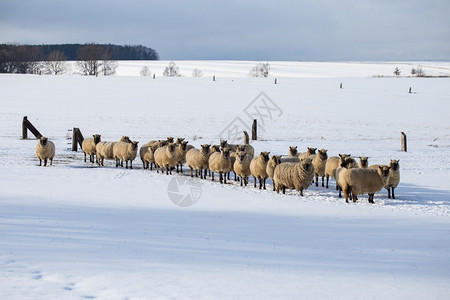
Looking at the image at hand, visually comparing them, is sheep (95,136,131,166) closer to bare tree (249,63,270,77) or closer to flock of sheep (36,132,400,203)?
flock of sheep (36,132,400,203)

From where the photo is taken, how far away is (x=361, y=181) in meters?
13.4

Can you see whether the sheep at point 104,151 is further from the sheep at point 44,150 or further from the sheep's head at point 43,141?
the sheep's head at point 43,141

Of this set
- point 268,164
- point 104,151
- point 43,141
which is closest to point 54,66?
point 104,151

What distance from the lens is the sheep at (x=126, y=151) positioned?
19891 mm

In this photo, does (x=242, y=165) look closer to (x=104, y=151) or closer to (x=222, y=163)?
(x=222, y=163)

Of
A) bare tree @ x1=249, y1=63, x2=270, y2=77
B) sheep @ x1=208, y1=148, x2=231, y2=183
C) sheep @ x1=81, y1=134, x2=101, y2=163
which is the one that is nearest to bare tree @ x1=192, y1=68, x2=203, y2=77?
bare tree @ x1=249, y1=63, x2=270, y2=77

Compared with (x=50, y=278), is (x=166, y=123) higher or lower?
higher

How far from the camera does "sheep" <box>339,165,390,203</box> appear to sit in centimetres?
1338

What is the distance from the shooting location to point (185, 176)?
18.1 metres

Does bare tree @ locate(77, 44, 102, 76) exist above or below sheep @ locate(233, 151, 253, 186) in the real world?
above

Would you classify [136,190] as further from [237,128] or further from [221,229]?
[237,128]

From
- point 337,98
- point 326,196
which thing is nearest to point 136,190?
point 326,196

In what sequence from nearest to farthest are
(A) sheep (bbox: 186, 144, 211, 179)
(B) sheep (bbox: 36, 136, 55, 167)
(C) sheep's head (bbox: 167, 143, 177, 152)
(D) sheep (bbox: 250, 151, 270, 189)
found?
(D) sheep (bbox: 250, 151, 270, 189)
(A) sheep (bbox: 186, 144, 211, 179)
(C) sheep's head (bbox: 167, 143, 177, 152)
(B) sheep (bbox: 36, 136, 55, 167)

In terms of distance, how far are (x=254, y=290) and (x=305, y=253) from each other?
184 centimetres
